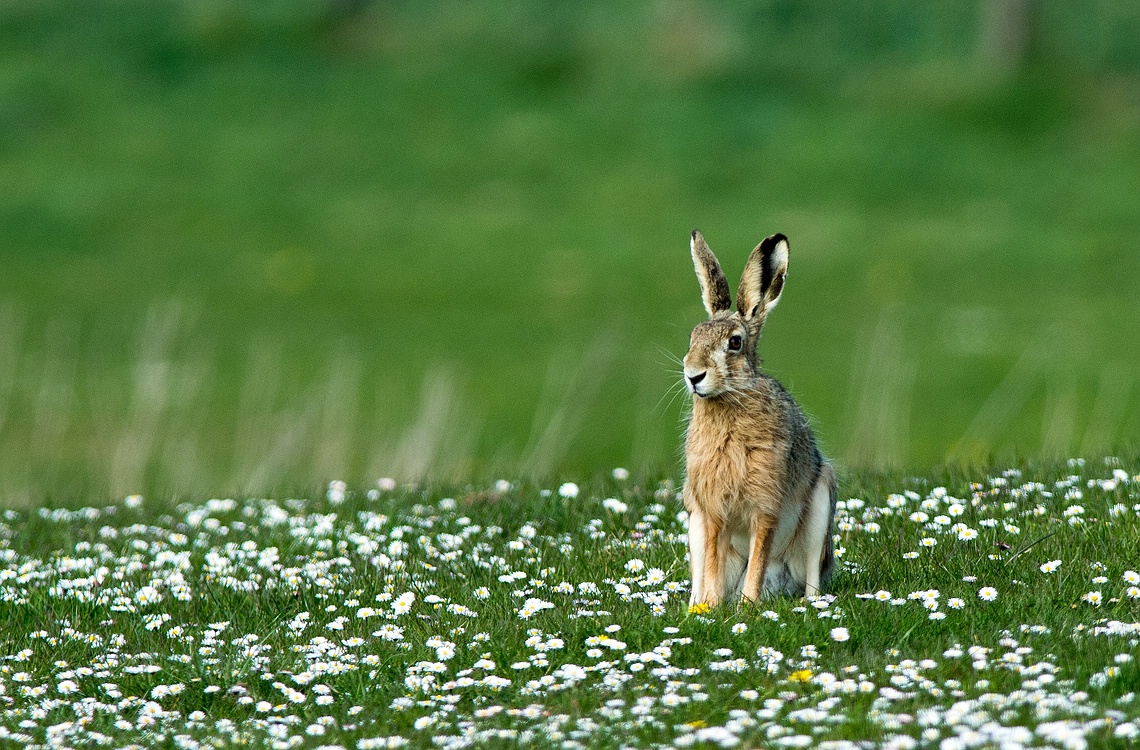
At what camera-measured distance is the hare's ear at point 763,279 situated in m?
7.69

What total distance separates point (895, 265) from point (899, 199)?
410 cm

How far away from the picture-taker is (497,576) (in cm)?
878

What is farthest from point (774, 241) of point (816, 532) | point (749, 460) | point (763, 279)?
point (816, 532)

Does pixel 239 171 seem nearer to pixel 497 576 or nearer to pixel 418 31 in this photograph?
pixel 418 31

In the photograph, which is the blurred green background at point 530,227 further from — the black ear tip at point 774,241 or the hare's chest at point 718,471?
the black ear tip at point 774,241

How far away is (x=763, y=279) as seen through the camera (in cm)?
776

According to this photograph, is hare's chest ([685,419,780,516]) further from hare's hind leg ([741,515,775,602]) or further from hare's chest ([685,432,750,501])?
hare's hind leg ([741,515,775,602])

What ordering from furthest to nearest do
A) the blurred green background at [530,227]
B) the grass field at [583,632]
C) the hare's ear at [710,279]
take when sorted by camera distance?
the blurred green background at [530,227]
the hare's ear at [710,279]
the grass field at [583,632]

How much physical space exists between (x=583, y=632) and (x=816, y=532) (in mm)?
1323

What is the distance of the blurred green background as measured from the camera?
58.4ft

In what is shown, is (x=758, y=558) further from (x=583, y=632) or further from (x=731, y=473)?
(x=583, y=632)

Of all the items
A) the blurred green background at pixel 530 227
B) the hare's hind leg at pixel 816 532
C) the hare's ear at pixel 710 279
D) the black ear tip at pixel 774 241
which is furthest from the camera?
the blurred green background at pixel 530 227

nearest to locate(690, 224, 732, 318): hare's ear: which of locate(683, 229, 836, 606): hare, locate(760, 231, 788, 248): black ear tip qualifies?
locate(683, 229, 836, 606): hare

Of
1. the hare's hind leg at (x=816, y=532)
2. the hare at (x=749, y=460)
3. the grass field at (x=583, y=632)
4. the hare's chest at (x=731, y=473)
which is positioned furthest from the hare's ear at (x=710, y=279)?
the grass field at (x=583, y=632)
